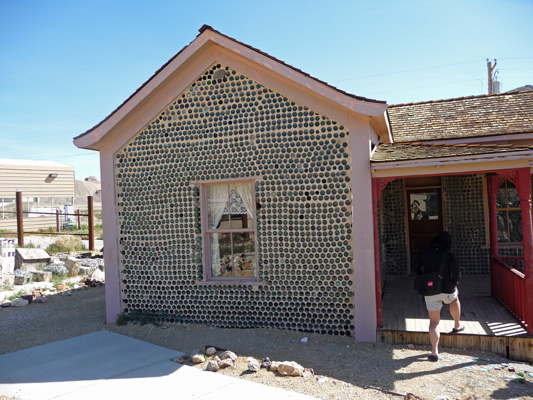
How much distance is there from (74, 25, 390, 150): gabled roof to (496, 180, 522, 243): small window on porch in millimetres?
4047

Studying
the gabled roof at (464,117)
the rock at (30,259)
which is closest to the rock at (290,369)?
the gabled roof at (464,117)

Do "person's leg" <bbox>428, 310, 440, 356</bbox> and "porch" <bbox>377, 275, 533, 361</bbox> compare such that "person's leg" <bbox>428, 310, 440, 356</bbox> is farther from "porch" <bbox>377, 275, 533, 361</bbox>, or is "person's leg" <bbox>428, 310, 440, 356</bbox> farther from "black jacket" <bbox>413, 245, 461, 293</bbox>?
"porch" <bbox>377, 275, 533, 361</bbox>

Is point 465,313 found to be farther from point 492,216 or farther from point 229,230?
point 229,230

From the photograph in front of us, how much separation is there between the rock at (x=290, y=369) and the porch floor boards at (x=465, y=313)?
1898mm

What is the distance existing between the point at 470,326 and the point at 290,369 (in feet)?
10.2

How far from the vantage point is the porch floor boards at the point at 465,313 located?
21.9ft

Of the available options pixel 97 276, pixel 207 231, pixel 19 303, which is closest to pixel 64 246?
pixel 97 276

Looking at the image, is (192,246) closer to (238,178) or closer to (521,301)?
(238,178)

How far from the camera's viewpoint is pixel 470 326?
683 cm

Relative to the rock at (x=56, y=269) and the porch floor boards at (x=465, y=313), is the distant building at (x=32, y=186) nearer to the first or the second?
the rock at (x=56, y=269)

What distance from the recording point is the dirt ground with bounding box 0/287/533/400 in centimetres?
517

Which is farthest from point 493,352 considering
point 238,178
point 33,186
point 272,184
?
point 33,186

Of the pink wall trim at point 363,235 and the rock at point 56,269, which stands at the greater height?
the pink wall trim at point 363,235

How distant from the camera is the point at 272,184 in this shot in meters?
7.38
